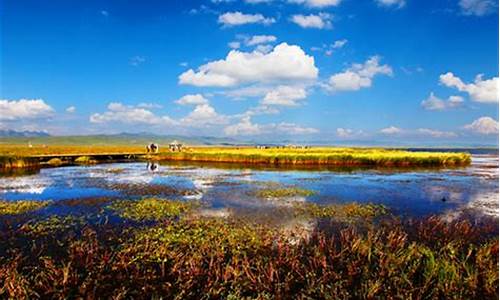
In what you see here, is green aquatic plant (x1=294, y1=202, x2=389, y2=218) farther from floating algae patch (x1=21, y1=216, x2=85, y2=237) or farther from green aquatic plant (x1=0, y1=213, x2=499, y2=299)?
floating algae patch (x1=21, y1=216, x2=85, y2=237)

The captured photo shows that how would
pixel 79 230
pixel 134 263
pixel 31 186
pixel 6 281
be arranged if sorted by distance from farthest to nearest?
1. pixel 31 186
2. pixel 79 230
3. pixel 134 263
4. pixel 6 281

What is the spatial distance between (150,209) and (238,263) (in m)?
9.50

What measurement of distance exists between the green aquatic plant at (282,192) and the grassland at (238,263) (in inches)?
347

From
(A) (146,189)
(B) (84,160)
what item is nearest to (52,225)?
(A) (146,189)

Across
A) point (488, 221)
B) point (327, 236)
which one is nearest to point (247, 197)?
point (327, 236)

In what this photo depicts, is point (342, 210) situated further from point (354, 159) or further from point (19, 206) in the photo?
point (354, 159)

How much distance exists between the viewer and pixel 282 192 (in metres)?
25.7

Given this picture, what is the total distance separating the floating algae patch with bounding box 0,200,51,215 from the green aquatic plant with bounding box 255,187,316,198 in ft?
40.6

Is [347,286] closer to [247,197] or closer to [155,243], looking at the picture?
[155,243]

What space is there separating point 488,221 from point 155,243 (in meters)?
14.1

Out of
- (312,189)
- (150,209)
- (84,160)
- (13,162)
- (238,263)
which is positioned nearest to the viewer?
(238,263)

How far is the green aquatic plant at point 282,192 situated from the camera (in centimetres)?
2448

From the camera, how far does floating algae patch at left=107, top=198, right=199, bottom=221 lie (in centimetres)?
1738

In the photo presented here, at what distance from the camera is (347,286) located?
9016 mm
